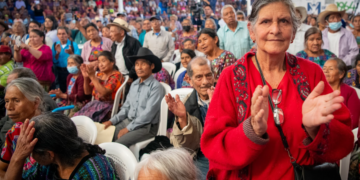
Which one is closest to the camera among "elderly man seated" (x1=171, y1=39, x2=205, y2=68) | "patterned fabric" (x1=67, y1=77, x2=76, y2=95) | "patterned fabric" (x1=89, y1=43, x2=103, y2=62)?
"patterned fabric" (x1=67, y1=77, x2=76, y2=95)

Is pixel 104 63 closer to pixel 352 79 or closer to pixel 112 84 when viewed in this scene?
pixel 112 84

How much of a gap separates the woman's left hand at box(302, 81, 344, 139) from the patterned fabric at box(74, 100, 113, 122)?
340 centimetres

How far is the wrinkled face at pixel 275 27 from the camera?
1.16 m

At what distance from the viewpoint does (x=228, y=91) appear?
1206 mm

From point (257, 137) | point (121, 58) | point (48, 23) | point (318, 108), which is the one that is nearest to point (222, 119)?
point (257, 137)

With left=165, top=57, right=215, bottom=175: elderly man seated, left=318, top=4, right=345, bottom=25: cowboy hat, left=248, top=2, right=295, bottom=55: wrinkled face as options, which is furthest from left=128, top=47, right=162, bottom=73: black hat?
left=318, top=4, right=345, bottom=25: cowboy hat

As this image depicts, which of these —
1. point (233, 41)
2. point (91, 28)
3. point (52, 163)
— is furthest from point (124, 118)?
point (91, 28)

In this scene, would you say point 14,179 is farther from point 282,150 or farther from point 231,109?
point 282,150

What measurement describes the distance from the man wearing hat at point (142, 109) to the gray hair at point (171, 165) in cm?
189

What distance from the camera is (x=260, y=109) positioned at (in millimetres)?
992

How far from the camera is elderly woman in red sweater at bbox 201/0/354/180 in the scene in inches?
42.1

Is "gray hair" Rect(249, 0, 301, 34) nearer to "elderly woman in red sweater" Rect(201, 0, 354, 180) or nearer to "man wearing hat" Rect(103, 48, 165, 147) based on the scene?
"elderly woman in red sweater" Rect(201, 0, 354, 180)

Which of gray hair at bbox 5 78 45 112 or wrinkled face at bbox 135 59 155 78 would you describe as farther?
wrinkled face at bbox 135 59 155 78

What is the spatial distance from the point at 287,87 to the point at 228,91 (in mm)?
255
